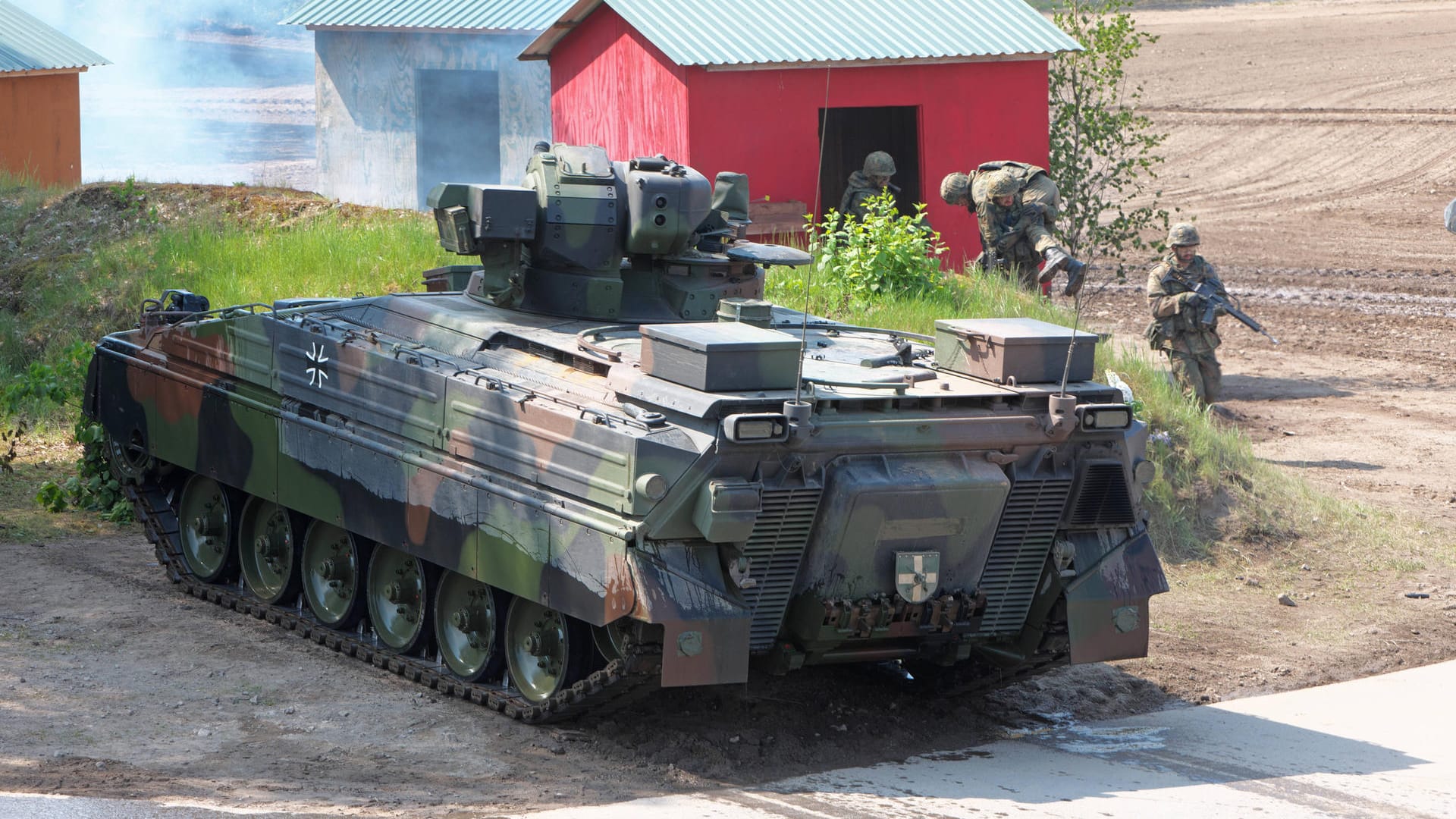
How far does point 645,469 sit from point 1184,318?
8.09 meters

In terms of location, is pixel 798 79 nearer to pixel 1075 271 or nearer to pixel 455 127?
pixel 1075 271

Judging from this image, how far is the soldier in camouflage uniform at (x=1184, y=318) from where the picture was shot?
48.1ft

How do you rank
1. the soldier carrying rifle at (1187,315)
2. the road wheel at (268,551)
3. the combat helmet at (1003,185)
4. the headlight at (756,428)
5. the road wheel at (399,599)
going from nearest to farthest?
the headlight at (756,428) < the road wheel at (399,599) < the road wheel at (268,551) < the soldier carrying rifle at (1187,315) < the combat helmet at (1003,185)

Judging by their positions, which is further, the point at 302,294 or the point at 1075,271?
the point at 302,294

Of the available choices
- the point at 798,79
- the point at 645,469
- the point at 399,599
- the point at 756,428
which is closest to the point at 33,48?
the point at 798,79

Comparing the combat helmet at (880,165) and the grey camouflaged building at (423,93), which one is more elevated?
the grey camouflaged building at (423,93)

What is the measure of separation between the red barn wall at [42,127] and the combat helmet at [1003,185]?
39.0 feet

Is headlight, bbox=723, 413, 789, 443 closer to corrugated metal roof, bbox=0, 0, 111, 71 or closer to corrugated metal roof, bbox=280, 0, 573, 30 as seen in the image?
corrugated metal roof, bbox=280, 0, 573, 30

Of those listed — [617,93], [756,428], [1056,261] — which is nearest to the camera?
[756,428]

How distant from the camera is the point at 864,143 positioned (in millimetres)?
20016

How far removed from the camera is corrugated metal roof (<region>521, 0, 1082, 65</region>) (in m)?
16.2

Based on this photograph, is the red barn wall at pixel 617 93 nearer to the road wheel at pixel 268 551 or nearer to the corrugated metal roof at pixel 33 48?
the road wheel at pixel 268 551

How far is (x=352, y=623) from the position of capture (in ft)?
32.1

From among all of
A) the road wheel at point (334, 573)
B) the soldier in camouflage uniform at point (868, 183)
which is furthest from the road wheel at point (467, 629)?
the soldier in camouflage uniform at point (868, 183)
